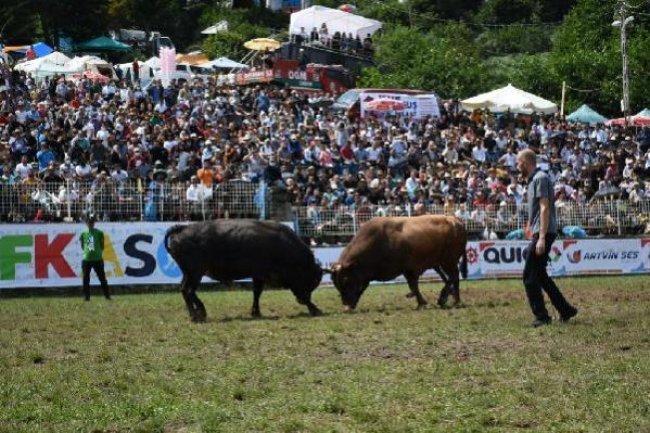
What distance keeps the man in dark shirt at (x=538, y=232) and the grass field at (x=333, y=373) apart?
43cm

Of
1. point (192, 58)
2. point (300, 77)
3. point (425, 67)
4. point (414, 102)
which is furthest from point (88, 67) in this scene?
point (425, 67)

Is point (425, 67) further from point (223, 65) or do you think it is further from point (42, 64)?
point (42, 64)

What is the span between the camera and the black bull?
18656 millimetres

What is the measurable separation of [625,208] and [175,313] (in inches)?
639

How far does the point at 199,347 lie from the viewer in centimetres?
1352

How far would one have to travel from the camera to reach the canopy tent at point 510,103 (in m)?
45.8

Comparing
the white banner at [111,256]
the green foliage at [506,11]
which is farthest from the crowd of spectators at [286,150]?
the green foliage at [506,11]

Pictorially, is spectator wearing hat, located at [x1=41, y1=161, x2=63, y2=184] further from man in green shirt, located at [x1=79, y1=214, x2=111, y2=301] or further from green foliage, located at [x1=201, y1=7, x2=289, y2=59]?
green foliage, located at [x1=201, y1=7, x2=289, y2=59]

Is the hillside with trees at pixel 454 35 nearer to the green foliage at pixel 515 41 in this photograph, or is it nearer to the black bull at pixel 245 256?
the green foliage at pixel 515 41

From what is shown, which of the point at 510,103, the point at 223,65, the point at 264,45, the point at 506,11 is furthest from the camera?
the point at 506,11

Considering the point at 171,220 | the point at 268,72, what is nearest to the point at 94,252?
the point at 171,220

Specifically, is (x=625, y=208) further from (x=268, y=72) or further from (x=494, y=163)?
(x=268, y=72)

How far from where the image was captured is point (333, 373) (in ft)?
35.9

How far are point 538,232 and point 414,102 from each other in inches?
1175
